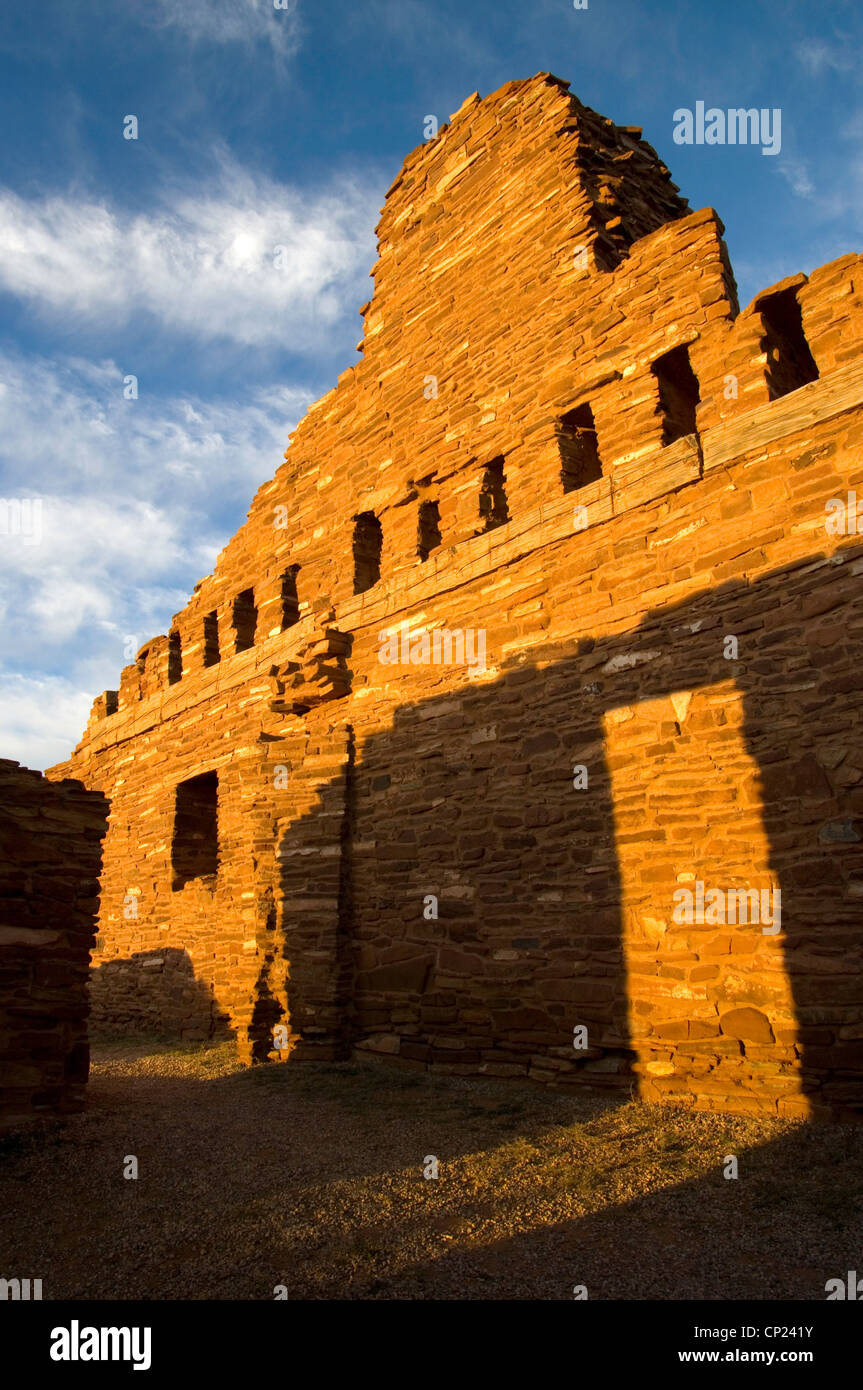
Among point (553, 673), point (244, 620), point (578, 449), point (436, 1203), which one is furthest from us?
point (244, 620)

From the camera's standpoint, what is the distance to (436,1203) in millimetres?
4254

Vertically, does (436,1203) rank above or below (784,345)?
below

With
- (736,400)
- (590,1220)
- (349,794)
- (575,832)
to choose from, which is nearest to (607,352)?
(736,400)

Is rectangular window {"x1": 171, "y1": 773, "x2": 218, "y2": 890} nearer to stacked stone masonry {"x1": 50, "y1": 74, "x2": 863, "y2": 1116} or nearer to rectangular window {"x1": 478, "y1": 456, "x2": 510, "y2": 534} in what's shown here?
stacked stone masonry {"x1": 50, "y1": 74, "x2": 863, "y2": 1116}

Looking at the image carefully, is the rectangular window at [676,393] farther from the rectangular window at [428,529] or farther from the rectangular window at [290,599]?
the rectangular window at [290,599]

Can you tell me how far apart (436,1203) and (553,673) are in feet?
14.5

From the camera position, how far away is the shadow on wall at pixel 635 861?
17.6 ft

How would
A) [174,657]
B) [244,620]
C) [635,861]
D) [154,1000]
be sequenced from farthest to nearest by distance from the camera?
[174,657] < [244,620] < [154,1000] < [635,861]

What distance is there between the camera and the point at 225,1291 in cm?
336

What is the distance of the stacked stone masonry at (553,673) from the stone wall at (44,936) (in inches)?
108

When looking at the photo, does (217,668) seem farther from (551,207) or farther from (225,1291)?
(225,1291)

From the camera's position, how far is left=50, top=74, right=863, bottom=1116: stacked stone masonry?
223 inches
